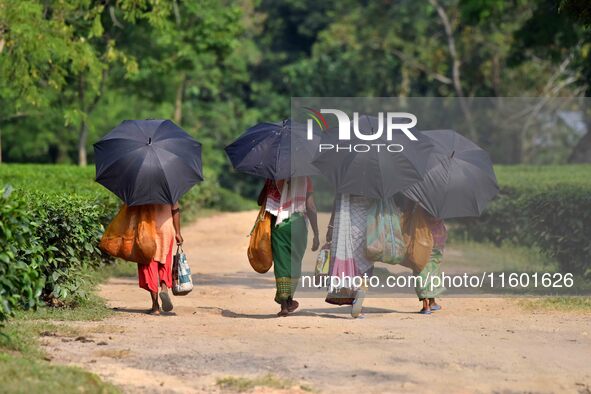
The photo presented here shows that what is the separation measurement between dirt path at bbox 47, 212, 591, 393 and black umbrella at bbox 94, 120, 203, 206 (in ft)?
3.79

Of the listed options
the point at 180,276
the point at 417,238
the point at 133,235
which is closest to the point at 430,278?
the point at 417,238

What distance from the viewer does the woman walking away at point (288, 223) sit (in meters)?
11.5

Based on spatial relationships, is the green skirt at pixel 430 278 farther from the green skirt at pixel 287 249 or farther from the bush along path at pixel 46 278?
the bush along path at pixel 46 278

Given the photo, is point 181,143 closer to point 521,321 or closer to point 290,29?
point 521,321

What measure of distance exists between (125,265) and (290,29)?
31.8 metres

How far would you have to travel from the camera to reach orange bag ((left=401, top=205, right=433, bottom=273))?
1178 centimetres

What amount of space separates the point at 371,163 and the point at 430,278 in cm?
130

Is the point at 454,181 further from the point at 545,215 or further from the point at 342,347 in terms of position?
the point at 545,215

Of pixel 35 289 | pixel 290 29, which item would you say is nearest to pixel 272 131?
pixel 35 289

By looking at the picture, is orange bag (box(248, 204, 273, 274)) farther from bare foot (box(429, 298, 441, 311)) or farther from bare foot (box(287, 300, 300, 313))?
bare foot (box(429, 298, 441, 311))

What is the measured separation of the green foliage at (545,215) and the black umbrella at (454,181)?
2.71 meters

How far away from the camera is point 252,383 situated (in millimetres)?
8039

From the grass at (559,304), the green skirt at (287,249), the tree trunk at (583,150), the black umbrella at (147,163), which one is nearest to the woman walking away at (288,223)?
the green skirt at (287,249)

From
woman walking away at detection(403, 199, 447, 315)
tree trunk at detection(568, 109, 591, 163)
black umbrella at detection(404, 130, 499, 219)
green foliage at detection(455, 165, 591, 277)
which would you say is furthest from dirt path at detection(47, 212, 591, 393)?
tree trunk at detection(568, 109, 591, 163)
